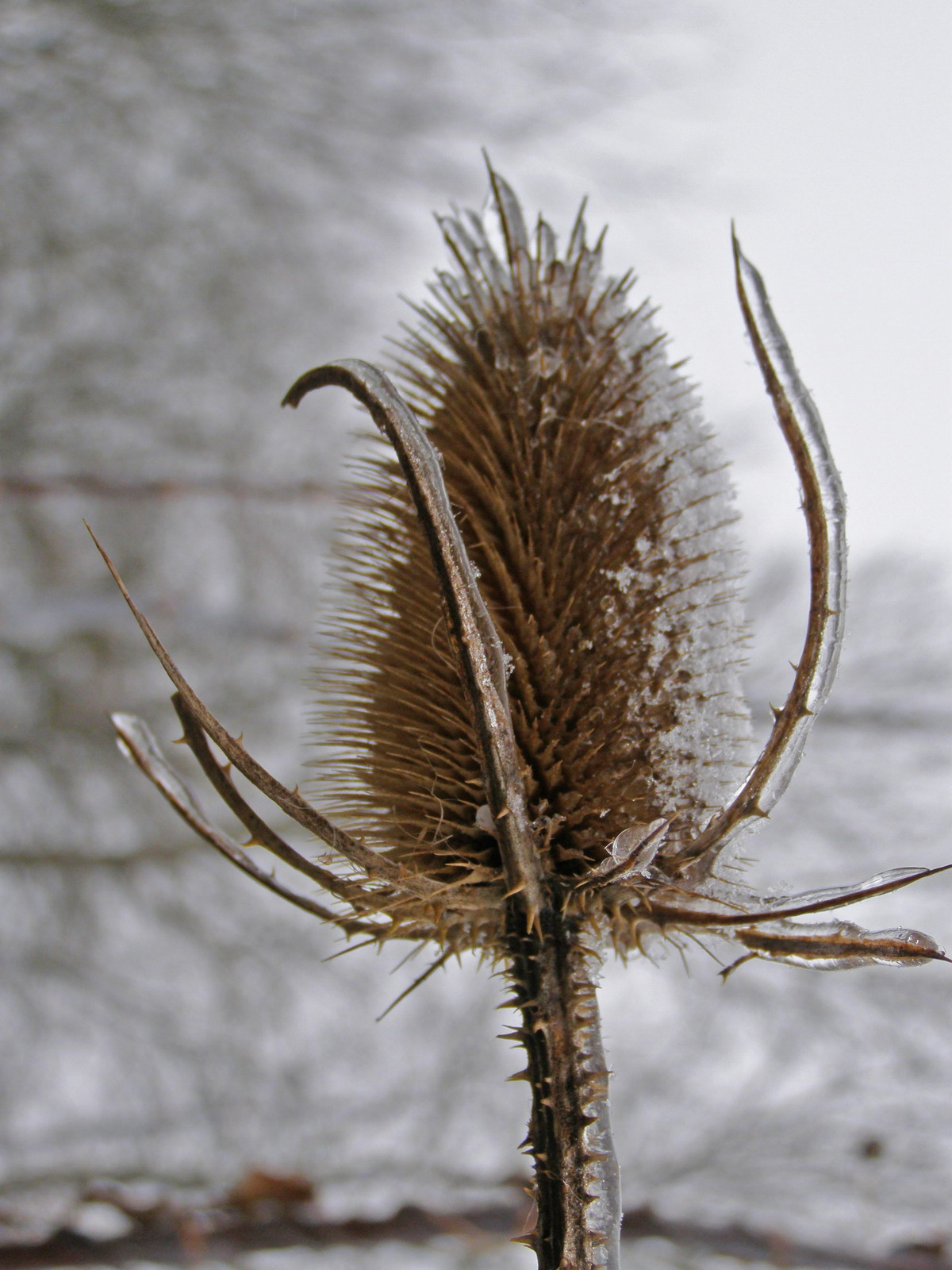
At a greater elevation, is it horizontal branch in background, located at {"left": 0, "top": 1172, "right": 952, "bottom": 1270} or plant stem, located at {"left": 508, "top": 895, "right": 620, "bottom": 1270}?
plant stem, located at {"left": 508, "top": 895, "right": 620, "bottom": 1270}

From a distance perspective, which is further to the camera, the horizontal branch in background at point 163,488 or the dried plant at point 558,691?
the horizontal branch in background at point 163,488

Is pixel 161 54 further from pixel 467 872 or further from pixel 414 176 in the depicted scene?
pixel 467 872

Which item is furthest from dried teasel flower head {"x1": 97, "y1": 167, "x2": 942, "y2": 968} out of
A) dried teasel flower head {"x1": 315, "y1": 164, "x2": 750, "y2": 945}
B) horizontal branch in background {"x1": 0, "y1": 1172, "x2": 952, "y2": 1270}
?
horizontal branch in background {"x1": 0, "y1": 1172, "x2": 952, "y2": 1270}

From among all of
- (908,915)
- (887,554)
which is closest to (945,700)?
(887,554)

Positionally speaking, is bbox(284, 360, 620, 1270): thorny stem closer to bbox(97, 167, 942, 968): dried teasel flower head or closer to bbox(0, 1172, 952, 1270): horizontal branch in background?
bbox(97, 167, 942, 968): dried teasel flower head

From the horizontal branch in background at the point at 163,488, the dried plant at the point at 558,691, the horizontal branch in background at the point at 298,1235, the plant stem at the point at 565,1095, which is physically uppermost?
the horizontal branch in background at the point at 163,488

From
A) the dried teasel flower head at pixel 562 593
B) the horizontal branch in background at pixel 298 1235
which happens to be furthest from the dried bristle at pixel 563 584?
the horizontal branch in background at pixel 298 1235

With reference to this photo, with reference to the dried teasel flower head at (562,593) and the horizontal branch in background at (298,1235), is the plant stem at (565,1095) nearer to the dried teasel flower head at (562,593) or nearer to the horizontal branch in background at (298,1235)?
the dried teasel flower head at (562,593)
